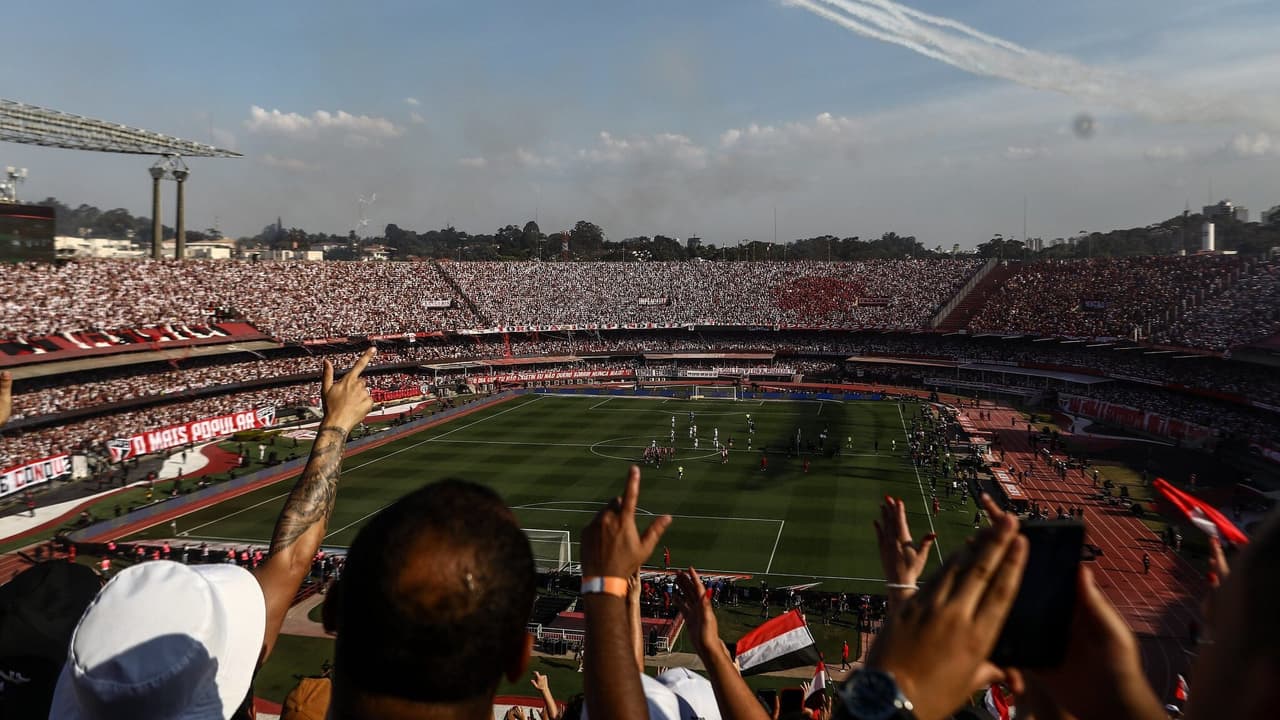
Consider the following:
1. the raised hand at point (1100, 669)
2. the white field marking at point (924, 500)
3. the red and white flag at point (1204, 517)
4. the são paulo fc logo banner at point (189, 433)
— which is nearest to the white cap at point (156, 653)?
the raised hand at point (1100, 669)

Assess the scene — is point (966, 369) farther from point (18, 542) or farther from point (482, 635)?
point (482, 635)

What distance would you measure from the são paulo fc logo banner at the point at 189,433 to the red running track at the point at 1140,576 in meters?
43.6

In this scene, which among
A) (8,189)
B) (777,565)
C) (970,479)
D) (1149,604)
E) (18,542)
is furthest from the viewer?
(8,189)

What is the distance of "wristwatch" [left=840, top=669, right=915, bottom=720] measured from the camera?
6.21 ft

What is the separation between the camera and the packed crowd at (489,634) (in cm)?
190

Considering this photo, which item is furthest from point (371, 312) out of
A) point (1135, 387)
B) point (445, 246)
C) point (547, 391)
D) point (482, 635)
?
point (445, 246)

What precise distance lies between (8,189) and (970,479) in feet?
249

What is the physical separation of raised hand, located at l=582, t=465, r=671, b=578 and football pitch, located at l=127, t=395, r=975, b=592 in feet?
80.7

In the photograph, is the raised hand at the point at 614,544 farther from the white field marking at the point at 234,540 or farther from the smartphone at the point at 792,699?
the white field marking at the point at 234,540

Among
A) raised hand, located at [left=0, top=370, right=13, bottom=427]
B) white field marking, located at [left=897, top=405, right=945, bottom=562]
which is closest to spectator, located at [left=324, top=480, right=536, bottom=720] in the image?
raised hand, located at [left=0, top=370, right=13, bottom=427]

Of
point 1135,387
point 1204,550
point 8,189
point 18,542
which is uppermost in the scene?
point 8,189

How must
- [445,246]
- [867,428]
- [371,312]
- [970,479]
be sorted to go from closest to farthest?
[970,479] → [867,428] → [371,312] → [445,246]

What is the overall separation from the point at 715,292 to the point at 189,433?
196 ft

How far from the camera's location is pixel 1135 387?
55844mm
